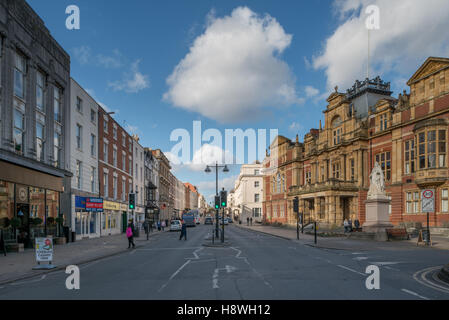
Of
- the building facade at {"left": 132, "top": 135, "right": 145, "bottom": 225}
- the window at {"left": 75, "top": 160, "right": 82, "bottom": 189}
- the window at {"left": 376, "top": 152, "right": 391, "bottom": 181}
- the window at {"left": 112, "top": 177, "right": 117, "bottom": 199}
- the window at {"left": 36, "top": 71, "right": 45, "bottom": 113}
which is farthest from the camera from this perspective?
the building facade at {"left": 132, "top": 135, "right": 145, "bottom": 225}

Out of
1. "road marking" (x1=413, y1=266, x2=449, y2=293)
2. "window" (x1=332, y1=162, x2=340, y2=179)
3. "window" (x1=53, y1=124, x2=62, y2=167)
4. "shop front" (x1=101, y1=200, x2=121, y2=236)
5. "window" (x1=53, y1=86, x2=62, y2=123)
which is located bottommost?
"shop front" (x1=101, y1=200, x2=121, y2=236)

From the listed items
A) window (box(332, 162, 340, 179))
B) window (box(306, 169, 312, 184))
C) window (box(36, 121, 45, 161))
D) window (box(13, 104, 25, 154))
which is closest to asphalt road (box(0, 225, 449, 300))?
window (box(13, 104, 25, 154))

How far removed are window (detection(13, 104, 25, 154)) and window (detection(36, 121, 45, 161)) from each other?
1804mm

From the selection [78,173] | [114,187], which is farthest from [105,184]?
[78,173]

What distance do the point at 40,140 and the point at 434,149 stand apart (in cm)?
3176

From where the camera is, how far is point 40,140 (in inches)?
976

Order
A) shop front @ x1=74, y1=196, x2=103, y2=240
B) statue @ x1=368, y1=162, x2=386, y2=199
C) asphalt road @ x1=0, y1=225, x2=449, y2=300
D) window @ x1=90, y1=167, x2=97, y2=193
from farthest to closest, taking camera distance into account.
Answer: window @ x1=90, y1=167, x2=97, y2=193 → shop front @ x1=74, y1=196, x2=103, y2=240 → statue @ x1=368, y1=162, x2=386, y2=199 → asphalt road @ x1=0, y1=225, x2=449, y2=300

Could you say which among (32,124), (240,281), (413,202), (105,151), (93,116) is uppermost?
(93,116)

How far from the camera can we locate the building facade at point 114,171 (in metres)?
37.0

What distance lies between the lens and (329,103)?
4981cm

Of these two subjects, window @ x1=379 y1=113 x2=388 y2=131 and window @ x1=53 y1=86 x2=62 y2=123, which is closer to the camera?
window @ x1=53 y1=86 x2=62 y2=123

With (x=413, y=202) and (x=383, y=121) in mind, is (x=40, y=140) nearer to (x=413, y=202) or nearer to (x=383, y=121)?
(x=413, y=202)

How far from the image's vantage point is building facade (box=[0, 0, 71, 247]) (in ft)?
67.8

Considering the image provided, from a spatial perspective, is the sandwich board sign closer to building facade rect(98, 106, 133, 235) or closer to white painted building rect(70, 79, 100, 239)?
white painted building rect(70, 79, 100, 239)
